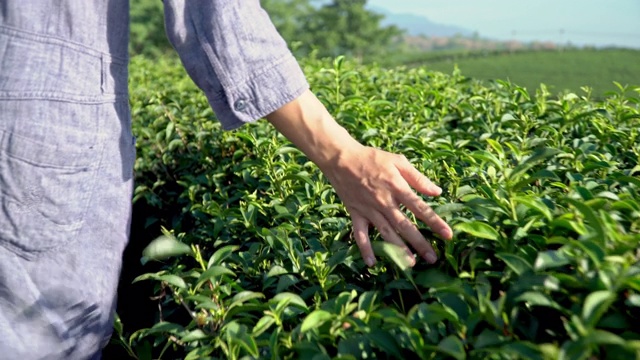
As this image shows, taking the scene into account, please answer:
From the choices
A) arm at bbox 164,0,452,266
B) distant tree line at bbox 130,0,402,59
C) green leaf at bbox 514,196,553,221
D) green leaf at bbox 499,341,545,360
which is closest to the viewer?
green leaf at bbox 499,341,545,360

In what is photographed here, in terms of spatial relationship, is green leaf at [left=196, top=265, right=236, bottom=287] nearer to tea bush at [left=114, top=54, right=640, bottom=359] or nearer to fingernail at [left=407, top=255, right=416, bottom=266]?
tea bush at [left=114, top=54, right=640, bottom=359]

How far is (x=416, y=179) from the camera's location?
127 cm

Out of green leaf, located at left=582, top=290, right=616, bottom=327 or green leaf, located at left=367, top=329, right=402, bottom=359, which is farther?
green leaf, located at left=367, top=329, right=402, bottom=359

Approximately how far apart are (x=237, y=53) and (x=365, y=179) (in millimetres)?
375

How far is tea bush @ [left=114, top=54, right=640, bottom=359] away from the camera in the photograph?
0.96 meters

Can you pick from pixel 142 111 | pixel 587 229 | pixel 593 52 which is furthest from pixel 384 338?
pixel 593 52

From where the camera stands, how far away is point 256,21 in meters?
1.36

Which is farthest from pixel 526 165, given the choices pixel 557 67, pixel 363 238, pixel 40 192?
pixel 557 67

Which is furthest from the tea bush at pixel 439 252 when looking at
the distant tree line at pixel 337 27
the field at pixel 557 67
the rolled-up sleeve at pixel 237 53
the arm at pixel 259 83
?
the distant tree line at pixel 337 27

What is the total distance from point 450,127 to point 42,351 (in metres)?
1.45

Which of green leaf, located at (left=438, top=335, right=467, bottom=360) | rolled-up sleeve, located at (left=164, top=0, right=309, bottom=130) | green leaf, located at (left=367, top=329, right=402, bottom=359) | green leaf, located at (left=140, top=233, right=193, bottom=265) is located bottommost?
green leaf, located at (left=140, top=233, right=193, bottom=265)

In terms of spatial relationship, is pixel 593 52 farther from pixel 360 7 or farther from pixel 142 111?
pixel 360 7

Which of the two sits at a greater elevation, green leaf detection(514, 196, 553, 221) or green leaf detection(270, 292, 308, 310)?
green leaf detection(514, 196, 553, 221)

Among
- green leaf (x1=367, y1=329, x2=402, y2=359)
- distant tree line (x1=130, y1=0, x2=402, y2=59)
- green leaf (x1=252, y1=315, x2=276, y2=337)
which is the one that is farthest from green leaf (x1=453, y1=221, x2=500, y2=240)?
distant tree line (x1=130, y1=0, x2=402, y2=59)
